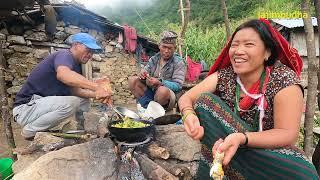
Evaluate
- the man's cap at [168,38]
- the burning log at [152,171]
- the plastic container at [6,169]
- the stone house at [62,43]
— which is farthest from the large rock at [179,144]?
the stone house at [62,43]

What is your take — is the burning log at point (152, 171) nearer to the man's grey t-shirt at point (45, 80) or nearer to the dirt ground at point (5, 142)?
the man's grey t-shirt at point (45, 80)

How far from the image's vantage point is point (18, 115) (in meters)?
3.83

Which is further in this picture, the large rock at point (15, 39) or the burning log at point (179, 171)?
the large rock at point (15, 39)

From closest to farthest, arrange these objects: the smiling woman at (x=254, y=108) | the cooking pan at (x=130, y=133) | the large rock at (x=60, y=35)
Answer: the smiling woman at (x=254, y=108) → the cooking pan at (x=130, y=133) → the large rock at (x=60, y=35)

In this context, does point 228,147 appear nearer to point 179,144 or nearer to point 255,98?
point 255,98

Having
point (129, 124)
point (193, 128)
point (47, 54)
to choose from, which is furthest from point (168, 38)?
point (47, 54)

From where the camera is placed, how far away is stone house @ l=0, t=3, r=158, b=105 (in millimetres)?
8805

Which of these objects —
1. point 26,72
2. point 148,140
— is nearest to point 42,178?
point 148,140

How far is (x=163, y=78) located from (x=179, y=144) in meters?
2.12

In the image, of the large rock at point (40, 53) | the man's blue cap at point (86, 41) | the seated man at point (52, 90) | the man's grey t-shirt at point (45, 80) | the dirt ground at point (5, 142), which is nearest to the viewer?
the seated man at point (52, 90)

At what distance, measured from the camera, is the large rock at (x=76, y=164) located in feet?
8.44

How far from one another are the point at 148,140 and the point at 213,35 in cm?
1234

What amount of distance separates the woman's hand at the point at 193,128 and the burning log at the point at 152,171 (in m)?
0.51

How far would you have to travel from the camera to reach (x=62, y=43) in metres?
9.73
